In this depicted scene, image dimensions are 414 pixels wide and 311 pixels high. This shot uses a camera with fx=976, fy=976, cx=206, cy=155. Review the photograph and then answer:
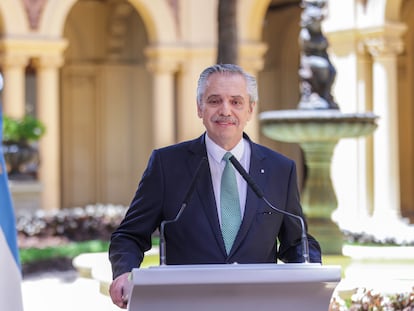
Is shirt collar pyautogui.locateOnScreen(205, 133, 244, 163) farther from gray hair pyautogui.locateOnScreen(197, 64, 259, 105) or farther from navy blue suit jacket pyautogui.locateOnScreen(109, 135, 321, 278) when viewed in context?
gray hair pyautogui.locateOnScreen(197, 64, 259, 105)

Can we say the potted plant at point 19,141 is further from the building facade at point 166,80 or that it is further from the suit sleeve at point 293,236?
the suit sleeve at point 293,236

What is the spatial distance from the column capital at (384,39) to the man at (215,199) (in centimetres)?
1249

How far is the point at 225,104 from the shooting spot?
3.08 metres

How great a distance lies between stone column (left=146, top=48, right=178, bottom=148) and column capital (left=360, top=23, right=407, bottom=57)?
455 centimetres

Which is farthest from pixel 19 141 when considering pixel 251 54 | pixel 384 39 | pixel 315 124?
pixel 315 124

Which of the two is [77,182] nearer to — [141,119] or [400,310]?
[141,119]

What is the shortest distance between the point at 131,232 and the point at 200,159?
0.33 meters

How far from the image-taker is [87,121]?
75.4 feet

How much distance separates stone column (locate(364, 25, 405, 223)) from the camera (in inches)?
609

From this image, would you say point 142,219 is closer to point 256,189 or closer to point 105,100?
point 256,189

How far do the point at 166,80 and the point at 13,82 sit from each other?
3106 millimetres

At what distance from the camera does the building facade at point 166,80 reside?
15.7 metres

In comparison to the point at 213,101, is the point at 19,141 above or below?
below

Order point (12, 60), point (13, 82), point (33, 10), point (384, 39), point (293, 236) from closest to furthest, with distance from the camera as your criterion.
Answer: point (293, 236)
point (384, 39)
point (12, 60)
point (13, 82)
point (33, 10)
